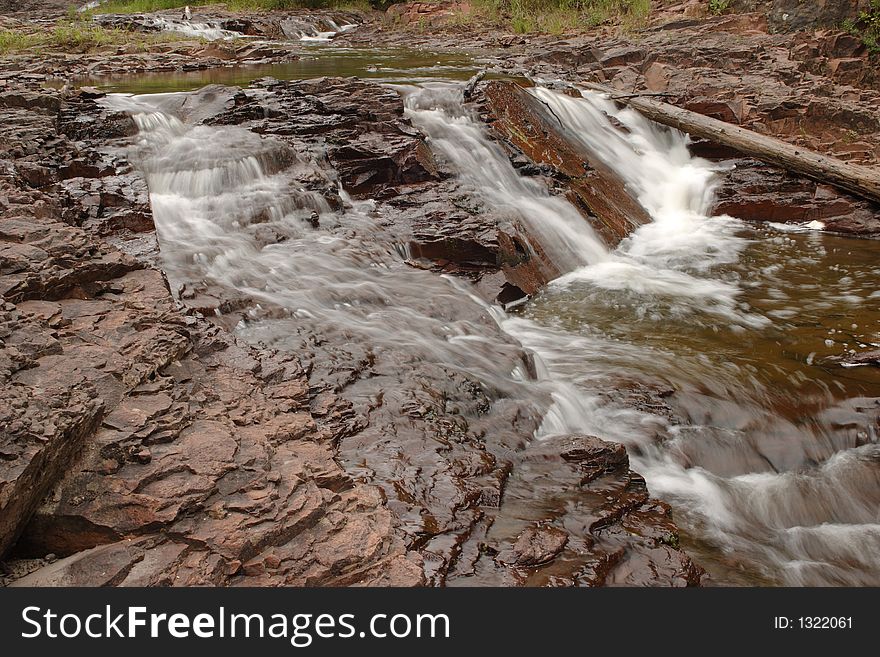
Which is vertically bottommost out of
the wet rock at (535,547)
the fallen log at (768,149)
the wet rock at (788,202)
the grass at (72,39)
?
the wet rock at (535,547)

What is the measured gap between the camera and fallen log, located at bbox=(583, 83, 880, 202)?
30.8 ft

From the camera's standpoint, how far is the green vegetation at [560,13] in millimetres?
18641

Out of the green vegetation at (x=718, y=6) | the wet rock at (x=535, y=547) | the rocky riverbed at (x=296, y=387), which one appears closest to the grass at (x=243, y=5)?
the green vegetation at (x=718, y=6)

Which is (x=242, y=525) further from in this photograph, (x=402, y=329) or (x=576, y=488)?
(x=402, y=329)

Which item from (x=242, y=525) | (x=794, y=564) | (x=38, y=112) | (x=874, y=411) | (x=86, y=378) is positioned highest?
(x=38, y=112)

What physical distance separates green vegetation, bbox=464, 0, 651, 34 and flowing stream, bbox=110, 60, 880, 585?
10407 millimetres

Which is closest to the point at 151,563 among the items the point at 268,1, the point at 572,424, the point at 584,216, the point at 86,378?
the point at 86,378

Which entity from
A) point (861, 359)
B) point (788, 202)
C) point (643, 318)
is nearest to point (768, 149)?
point (788, 202)

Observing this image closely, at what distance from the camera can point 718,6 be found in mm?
16562

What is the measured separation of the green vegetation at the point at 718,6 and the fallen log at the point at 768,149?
6.61 meters

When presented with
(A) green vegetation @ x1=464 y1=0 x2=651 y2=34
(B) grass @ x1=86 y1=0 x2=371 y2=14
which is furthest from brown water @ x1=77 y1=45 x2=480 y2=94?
(B) grass @ x1=86 y1=0 x2=371 y2=14

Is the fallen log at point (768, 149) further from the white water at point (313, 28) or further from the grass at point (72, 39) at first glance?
the white water at point (313, 28)

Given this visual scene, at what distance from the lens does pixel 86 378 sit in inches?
127

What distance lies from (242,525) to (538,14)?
21.4 meters
